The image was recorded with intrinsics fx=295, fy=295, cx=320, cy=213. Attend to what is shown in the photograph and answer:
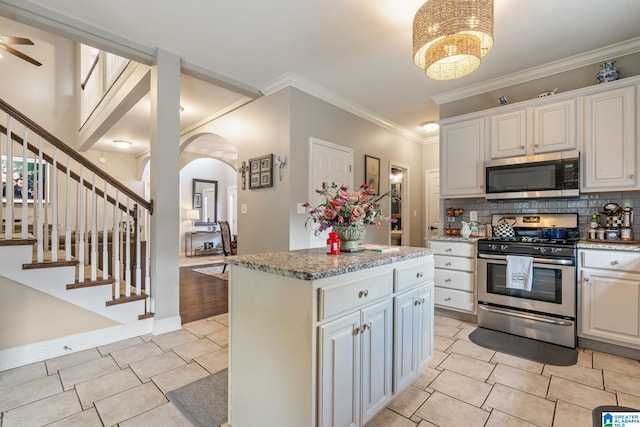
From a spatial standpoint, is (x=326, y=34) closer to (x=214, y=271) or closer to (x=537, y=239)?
(x=537, y=239)

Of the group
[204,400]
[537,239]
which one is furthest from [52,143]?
[537,239]

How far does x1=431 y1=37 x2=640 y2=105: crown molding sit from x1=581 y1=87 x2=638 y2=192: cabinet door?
21.2 inches

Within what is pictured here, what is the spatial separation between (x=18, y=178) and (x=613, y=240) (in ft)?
28.9

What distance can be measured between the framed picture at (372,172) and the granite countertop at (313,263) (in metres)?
2.86

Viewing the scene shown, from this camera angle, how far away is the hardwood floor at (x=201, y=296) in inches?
134

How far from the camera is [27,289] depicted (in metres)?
2.28

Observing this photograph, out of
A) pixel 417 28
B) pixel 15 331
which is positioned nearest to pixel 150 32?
pixel 417 28

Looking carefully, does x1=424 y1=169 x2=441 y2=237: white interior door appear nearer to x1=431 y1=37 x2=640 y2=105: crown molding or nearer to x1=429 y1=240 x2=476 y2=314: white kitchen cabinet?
x1=431 y1=37 x2=640 y2=105: crown molding

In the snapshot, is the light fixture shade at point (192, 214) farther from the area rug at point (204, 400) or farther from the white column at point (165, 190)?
the area rug at point (204, 400)

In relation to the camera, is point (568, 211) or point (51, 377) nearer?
point (51, 377)

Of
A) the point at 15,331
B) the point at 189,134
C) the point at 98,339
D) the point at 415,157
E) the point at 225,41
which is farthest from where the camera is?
the point at 415,157

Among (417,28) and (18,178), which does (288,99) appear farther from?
(18,178)

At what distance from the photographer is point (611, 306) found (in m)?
2.41

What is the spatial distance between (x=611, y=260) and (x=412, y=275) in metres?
1.86
